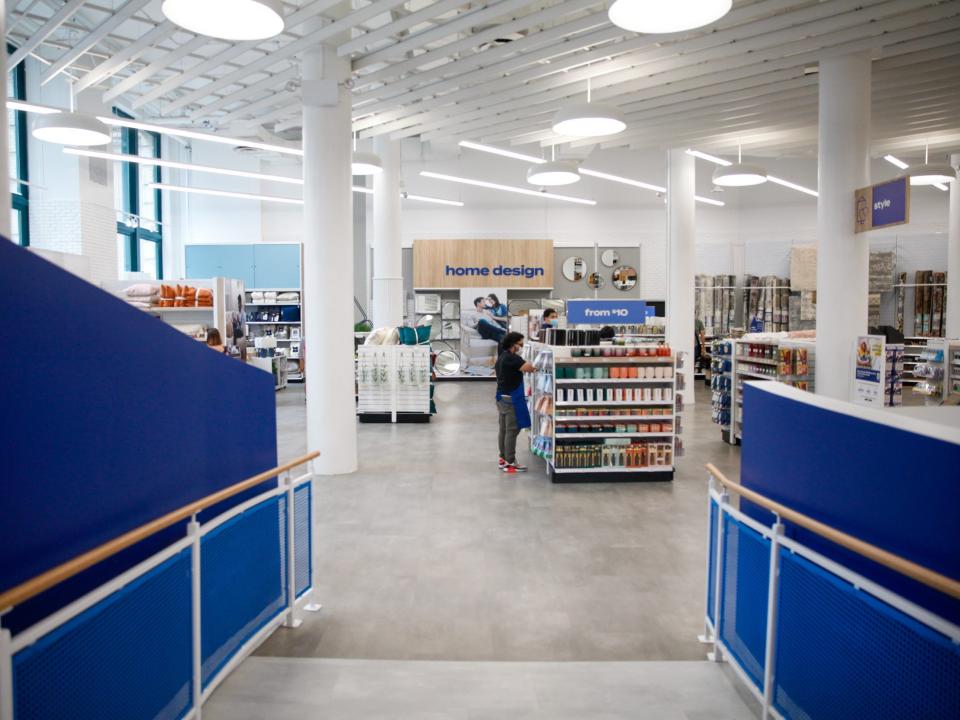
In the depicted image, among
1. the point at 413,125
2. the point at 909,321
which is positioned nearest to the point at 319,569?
the point at 413,125

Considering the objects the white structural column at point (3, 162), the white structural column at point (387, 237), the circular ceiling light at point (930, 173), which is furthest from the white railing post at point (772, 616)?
the white structural column at point (387, 237)

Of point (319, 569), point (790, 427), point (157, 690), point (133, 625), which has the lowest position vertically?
point (319, 569)

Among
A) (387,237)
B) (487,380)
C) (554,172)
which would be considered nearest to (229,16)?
(554,172)

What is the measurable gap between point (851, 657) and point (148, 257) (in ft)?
56.8

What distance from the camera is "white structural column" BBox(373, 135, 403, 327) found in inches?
516

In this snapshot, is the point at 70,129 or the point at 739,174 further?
the point at 739,174

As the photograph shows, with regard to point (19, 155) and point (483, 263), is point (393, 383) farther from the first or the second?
point (19, 155)

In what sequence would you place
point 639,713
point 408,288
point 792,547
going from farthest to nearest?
point 408,288, point 639,713, point 792,547

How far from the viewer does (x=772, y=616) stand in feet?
9.34

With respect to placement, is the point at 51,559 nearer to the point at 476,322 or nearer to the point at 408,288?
the point at 476,322

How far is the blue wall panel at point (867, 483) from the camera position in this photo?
6.97 feet

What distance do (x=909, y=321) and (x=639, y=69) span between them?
1273cm

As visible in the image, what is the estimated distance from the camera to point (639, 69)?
8133mm

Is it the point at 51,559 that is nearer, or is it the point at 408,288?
the point at 51,559
